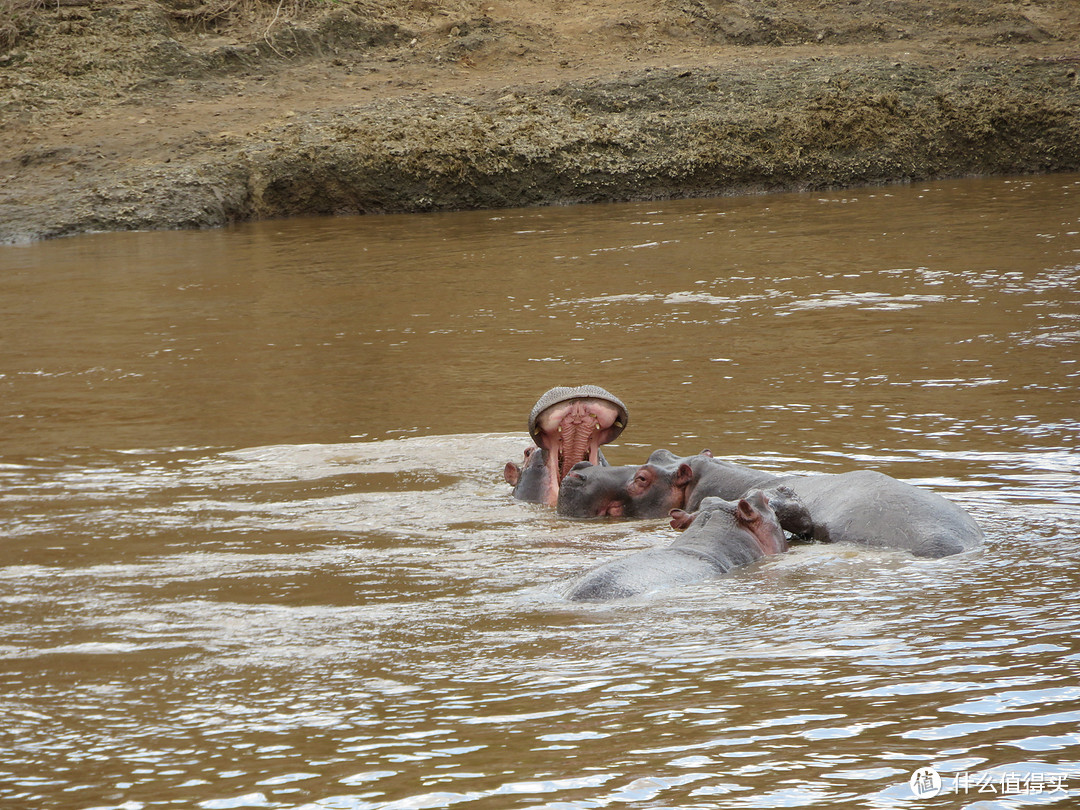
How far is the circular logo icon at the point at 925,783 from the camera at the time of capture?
2.17 metres

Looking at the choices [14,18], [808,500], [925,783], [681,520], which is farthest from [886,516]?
[14,18]

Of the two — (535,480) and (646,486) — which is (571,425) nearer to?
(535,480)

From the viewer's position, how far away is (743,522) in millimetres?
3758

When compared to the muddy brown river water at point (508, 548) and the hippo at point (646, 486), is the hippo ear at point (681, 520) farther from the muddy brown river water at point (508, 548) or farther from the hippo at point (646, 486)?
the hippo at point (646, 486)

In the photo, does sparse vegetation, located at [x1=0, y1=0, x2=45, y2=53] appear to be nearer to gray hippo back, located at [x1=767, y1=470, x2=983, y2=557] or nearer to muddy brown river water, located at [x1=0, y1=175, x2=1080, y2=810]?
muddy brown river water, located at [x1=0, y1=175, x2=1080, y2=810]

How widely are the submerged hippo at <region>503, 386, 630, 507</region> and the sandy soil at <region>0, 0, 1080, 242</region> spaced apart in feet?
28.8

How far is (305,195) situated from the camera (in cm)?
1323

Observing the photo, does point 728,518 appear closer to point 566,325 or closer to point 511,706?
point 511,706

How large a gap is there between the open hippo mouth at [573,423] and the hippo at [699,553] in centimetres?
73

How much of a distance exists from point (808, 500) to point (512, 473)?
3.52 feet

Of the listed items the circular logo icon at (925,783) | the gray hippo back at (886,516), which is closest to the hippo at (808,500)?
the gray hippo back at (886,516)

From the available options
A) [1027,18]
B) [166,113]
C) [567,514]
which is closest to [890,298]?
[567,514]

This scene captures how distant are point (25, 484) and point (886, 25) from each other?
13925 millimetres

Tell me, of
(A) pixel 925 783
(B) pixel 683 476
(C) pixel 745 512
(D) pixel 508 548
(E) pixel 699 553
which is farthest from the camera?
(B) pixel 683 476
